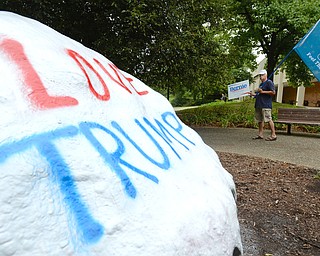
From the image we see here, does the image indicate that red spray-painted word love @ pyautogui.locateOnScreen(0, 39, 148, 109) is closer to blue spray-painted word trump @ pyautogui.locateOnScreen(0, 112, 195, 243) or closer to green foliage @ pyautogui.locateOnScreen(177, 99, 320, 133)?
blue spray-painted word trump @ pyautogui.locateOnScreen(0, 112, 195, 243)

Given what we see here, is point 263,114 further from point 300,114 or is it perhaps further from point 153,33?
point 153,33

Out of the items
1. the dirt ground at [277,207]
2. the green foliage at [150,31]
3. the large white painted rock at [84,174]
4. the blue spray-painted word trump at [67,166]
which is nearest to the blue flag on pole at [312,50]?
the dirt ground at [277,207]

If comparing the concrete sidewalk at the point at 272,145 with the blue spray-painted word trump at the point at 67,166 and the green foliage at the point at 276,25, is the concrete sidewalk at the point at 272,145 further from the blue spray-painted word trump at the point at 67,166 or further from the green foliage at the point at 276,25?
the green foliage at the point at 276,25

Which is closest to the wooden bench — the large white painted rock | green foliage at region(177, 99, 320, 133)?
green foliage at region(177, 99, 320, 133)

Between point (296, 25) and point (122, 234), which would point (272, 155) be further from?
point (296, 25)

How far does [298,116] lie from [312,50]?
4.77m

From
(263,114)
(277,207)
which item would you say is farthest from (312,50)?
(277,207)

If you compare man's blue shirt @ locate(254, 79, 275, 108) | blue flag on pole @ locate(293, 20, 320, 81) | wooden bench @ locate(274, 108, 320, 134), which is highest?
blue flag on pole @ locate(293, 20, 320, 81)

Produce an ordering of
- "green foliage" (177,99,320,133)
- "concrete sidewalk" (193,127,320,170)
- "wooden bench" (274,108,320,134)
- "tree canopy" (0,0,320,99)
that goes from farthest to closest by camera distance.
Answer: "green foliage" (177,99,320,133) < "wooden bench" (274,108,320,134) < "tree canopy" (0,0,320,99) < "concrete sidewalk" (193,127,320,170)

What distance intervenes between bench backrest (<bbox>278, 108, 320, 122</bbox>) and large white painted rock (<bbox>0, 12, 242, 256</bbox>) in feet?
28.3

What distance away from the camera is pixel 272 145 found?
24.2 ft

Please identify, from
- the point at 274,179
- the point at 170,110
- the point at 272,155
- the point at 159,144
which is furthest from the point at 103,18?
the point at 159,144

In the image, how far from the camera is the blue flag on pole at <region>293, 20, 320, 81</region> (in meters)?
5.23

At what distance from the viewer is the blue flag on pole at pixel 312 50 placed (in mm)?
5227
